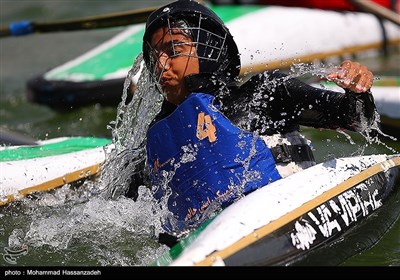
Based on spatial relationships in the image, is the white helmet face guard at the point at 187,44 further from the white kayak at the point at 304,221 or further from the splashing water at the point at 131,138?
the white kayak at the point at 304,221

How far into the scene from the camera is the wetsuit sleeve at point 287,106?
3.05 m

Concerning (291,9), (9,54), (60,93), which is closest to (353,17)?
(291,9)

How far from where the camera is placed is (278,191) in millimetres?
2998

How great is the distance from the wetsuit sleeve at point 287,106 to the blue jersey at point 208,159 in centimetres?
10

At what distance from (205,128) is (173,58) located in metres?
0.28

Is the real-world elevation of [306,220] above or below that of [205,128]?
below

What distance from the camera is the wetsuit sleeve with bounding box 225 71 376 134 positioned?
3.05 meters

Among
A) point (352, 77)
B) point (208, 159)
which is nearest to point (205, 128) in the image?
point (208, 159)

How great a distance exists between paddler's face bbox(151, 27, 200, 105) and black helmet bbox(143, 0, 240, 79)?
0.03 metres

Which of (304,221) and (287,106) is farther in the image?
(287,106)

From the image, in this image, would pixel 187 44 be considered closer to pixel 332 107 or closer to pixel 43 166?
pixel 332 107

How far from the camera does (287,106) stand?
3195 mm

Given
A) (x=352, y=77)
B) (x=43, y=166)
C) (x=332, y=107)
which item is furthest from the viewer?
(x=43, y=166)

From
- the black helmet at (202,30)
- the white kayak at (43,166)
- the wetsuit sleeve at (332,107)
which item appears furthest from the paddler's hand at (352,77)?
the white kayak at (43,166)
